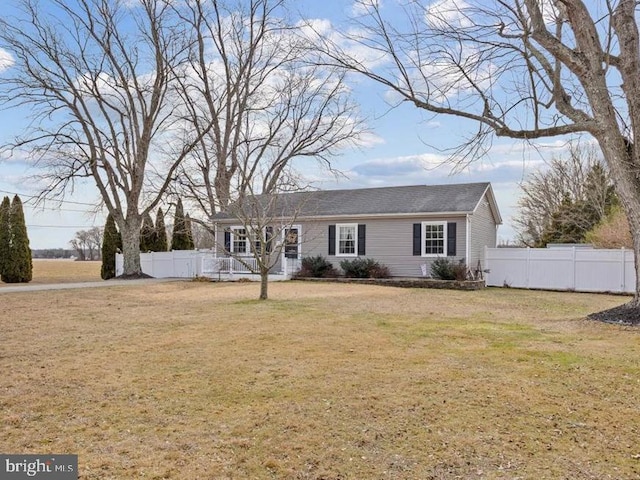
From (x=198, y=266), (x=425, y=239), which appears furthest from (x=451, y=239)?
(x=198, y=266)

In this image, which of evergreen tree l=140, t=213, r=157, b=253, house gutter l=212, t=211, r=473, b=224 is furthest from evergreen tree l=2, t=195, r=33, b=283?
house gutter l=212, t=211, r=473, b=224

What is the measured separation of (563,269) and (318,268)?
877 cm

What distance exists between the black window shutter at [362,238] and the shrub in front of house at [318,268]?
51.0 inches

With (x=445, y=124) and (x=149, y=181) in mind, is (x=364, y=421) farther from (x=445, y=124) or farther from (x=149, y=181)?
(x=149, y=181)

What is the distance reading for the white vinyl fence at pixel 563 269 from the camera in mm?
15742

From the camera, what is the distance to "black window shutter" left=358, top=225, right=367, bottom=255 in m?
19.3

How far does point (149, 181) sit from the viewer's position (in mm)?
23844

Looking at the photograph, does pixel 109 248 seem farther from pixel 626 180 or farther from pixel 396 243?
pixel 626 180

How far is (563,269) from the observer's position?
16.8 meters

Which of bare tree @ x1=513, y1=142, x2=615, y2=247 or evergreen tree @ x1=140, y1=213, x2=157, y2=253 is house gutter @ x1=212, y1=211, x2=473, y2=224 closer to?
evergreen tree @ x1=140, y1=213, x2=157, y2=253

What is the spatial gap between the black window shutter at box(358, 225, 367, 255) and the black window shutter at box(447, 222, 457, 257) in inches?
128

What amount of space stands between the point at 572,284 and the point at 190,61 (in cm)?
2103

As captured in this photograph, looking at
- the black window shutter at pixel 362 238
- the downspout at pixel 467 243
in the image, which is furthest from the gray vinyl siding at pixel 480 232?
the black window shutter at pixel 362 238

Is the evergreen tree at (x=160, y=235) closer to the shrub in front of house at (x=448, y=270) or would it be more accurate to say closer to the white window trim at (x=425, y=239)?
the white window trim at (x=425, y=239)
